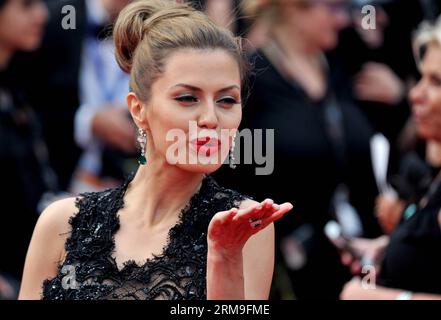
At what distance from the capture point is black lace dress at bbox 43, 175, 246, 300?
10.8 feet

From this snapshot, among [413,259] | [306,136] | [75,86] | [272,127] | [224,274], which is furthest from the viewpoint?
[75,86]

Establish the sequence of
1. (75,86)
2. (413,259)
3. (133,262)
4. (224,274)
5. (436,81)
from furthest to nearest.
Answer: (75,86)
(436,81)
(413,259)
(133,262)
(224,274)

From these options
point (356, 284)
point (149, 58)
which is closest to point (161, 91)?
point (149, 58)

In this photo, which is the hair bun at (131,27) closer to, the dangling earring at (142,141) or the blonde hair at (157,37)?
the blonde hair at (157,37)

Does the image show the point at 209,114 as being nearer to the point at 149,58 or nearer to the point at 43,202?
the point at 149,58

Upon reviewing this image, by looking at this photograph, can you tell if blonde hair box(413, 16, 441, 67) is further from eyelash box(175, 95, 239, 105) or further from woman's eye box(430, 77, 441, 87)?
eyelash box(175, 95, 239, 105)

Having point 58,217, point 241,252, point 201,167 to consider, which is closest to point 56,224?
point 58,217

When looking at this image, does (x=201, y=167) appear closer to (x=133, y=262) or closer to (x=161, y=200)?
(x=161, y=200)

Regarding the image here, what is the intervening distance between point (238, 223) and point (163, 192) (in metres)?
0.63

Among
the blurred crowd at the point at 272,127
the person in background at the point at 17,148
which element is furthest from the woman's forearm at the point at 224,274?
the person in background at the point at 17,148

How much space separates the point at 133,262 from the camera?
336cm

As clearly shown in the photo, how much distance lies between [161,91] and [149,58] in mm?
133

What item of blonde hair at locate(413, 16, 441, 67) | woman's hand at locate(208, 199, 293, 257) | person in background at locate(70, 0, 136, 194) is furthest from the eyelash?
person in background at locate(70, 0, 136, 194)

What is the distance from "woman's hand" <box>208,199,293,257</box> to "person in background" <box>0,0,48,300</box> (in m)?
2.86
